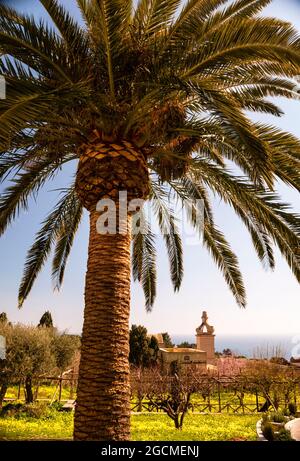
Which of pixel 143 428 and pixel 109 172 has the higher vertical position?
pixel 109 172

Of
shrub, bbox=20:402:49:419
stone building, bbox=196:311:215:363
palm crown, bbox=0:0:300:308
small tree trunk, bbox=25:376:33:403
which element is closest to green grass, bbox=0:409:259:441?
shrub, bbox=20:402:49:419

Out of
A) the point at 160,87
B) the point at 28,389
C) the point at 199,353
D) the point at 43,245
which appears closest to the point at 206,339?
the point at 199,353

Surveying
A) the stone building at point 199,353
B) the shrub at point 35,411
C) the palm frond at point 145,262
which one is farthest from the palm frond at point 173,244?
the stone building at point 199,353

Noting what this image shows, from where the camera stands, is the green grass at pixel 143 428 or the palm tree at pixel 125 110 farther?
the green grass at pixel 143 428

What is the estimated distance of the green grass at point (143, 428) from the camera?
1176cm

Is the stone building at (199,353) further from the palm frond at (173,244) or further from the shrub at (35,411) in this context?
the palm frond at (173,244)

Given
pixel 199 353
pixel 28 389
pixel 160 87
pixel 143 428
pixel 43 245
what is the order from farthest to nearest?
pixel 199 353 < pixel 28 389 < pixel 143 428 < pixel 43 245 < pixel 160 87

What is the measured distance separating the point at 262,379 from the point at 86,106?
20961mm

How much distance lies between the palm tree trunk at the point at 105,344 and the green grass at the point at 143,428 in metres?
6.79

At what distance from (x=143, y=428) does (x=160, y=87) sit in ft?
39.6

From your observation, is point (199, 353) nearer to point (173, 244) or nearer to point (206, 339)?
point (206, 339)

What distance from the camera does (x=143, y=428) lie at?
13.8m

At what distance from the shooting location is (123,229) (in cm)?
595
